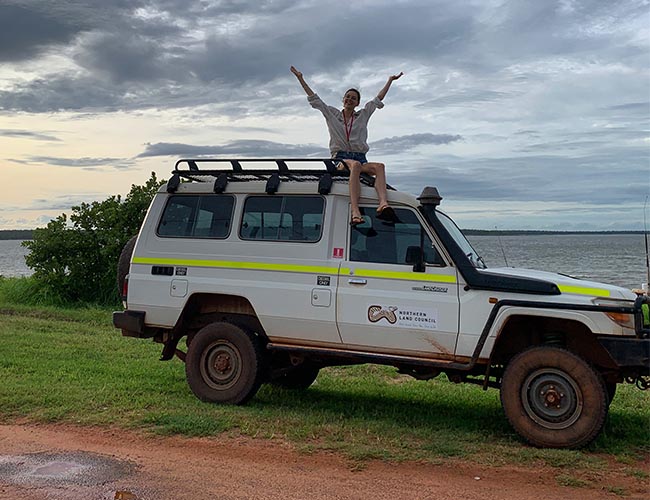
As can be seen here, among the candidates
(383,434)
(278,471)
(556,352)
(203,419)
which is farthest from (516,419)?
(203,419)

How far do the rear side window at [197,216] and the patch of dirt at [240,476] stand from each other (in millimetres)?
2382

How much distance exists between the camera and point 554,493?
5.50 meters

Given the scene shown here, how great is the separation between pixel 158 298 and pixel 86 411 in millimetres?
1355

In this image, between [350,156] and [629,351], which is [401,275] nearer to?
[350,156]

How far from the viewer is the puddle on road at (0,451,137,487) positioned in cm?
555

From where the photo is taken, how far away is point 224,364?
8.08m

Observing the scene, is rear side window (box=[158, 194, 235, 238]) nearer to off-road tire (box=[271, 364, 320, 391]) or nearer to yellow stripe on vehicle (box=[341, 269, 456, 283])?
yellow stripe on vehicle (box=[341, 269, 456, 283])

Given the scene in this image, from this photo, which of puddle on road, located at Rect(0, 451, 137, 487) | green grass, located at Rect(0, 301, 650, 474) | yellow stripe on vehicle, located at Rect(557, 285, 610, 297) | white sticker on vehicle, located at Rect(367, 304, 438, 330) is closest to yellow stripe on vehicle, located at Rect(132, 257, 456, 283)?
white sticker on vehicle, located at Rect(367, 304, 438, 330)

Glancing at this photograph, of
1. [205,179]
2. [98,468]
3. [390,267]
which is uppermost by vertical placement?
[205,179]

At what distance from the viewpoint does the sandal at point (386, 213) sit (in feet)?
24.1

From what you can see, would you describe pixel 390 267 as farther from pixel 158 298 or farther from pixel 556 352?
pixel 158 298

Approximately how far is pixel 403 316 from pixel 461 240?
105 cm

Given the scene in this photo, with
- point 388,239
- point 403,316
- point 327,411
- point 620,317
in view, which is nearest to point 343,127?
point 388,239

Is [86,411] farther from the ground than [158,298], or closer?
closer
